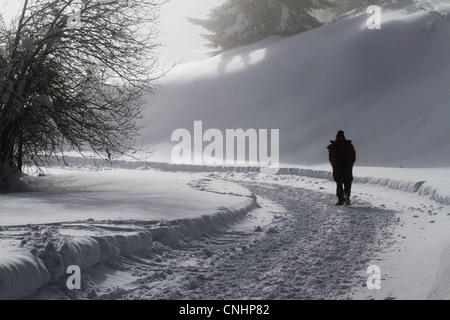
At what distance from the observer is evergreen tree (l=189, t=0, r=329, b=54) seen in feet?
136

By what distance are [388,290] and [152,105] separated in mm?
37826

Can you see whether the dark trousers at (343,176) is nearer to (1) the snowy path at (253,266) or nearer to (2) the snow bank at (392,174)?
(2) the snow bank at (392,174)

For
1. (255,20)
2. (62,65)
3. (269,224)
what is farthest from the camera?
(255,20)

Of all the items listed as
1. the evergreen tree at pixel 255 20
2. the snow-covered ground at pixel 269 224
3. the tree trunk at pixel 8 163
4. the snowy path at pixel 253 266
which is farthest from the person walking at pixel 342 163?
the evergreen tree at pixel 255 20

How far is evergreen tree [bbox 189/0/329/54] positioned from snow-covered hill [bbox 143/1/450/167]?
3.85 ft

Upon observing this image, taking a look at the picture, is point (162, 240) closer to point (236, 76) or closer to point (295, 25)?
point (236, 76)

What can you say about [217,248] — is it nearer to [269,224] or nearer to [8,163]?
[269,224]

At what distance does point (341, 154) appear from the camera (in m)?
13.5

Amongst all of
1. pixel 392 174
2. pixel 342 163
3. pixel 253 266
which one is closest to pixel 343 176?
pixel 342 163

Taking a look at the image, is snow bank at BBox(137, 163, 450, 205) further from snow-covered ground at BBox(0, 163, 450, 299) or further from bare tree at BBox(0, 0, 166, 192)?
bare tree at BBox(0, 0, 166, 192)

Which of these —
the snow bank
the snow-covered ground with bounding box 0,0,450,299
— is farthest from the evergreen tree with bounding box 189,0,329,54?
the snow bank

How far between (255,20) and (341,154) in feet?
100

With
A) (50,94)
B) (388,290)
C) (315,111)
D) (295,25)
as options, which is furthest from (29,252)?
(295,25)

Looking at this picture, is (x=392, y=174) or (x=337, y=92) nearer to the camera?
(x=392, y=174)
